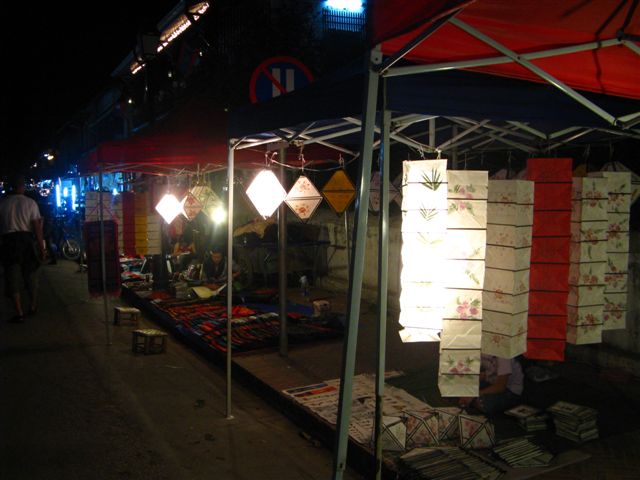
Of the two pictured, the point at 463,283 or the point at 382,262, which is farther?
the point at 463,283

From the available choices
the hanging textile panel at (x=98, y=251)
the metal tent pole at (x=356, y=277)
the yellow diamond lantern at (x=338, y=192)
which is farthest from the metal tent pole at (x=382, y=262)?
the hanging textile panel at (x=98, y=251)

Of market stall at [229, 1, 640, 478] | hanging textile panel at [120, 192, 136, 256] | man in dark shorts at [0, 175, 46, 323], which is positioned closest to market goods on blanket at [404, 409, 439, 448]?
market stall at [229, 1, 640, 478]

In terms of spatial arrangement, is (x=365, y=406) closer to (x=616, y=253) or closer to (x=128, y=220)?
(x=616, y=253)

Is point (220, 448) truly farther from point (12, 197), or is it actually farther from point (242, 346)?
point (12, 197)

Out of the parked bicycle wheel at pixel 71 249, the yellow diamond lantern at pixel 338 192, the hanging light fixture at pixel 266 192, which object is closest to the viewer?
the hanging light fixture at pixel 266 192

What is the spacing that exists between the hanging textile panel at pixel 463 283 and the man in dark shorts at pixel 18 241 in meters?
8.90

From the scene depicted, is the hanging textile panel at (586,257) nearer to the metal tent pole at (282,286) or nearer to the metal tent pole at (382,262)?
the metal tent pole at (382,262)

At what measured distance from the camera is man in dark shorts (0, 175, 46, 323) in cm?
1045

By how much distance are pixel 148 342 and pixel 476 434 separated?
18.9ft

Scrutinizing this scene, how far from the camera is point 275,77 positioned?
7.36 metres

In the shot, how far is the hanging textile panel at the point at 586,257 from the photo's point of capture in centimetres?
496

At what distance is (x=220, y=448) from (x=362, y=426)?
4.91 ft

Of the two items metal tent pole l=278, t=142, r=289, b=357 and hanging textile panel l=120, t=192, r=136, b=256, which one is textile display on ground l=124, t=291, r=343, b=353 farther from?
hanging textile panel l=120, t=192, r=136, b=256

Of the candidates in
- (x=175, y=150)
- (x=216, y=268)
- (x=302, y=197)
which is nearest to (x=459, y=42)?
(x=302, y=197)
